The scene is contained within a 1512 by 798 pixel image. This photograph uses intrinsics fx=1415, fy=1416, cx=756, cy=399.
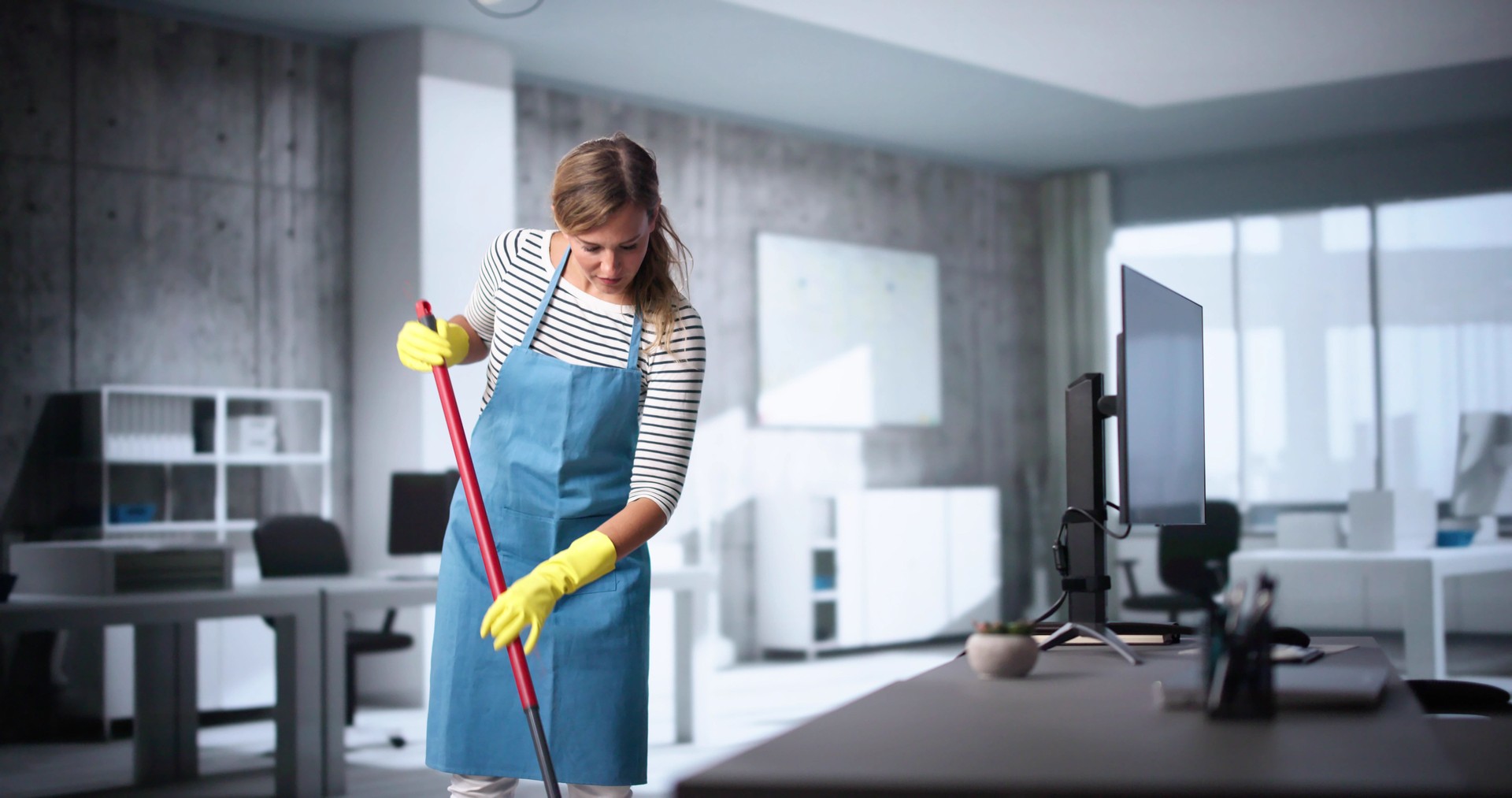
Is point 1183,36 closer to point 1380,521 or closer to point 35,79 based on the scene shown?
point 1380,521

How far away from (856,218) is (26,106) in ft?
14.7

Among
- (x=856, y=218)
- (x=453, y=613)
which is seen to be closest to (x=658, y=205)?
(x=453, y=613)

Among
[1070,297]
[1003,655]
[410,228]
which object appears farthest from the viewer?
[1070,297]

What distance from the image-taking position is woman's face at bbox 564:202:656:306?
5.94ft

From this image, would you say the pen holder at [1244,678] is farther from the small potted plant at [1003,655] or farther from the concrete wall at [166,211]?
the concrete wall at [166,211]

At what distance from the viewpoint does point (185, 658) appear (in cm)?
430

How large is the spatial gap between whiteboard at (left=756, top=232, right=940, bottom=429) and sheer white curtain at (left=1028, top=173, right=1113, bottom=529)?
94 cm

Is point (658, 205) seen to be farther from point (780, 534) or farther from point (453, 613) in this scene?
point (780, 534)

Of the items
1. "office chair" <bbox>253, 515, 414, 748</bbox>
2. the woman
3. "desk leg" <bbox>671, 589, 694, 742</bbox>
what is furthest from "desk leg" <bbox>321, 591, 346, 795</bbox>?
the woman

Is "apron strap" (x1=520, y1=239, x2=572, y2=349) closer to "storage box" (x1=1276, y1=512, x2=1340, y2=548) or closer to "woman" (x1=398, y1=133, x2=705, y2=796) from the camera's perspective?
"woman" (x1=398, y1=133, x2=705, y2=796)

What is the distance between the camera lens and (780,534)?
7.45m

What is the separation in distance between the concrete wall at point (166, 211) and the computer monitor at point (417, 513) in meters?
1.58

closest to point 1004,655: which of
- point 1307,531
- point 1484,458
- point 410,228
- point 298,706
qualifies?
point 298,706

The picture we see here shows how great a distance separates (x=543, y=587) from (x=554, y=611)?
12 cm
